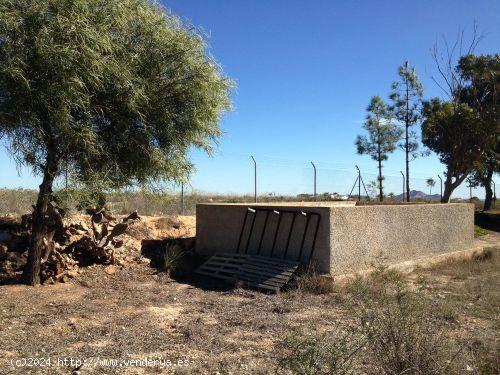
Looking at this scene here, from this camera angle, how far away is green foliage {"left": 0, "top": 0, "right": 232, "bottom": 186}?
7492mm

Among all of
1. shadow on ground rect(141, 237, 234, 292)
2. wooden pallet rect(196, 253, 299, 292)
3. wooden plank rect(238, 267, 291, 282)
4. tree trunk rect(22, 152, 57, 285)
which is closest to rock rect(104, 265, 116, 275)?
shadow on ground rect(141, 237, 234, 292)

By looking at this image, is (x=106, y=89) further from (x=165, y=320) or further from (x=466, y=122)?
(x=466, y=122)

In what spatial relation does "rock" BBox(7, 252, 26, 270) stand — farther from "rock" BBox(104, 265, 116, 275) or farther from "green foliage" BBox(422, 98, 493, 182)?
"green foliage" BBox(422, 98, 493, 182)

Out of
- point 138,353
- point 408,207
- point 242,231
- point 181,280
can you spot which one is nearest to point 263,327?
point 138,353

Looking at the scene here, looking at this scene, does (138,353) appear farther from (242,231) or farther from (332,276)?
(242,231)

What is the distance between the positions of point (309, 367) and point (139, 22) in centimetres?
689

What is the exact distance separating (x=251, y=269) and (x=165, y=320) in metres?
3.47

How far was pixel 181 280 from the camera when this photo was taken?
10781mm

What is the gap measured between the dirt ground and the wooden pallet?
1.18ft

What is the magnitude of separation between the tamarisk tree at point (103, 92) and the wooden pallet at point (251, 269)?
8.20 feet

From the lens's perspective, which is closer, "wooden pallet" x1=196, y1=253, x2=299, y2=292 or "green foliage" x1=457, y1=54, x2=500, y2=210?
"wooden pallet" x1=196, y1=253, x2=299, y2=292

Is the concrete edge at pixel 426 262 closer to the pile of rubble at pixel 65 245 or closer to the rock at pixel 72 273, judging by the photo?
the pile of rubble at pixel 65 245

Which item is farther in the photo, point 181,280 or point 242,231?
point 242,231

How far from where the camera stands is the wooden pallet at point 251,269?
32.7 feet
